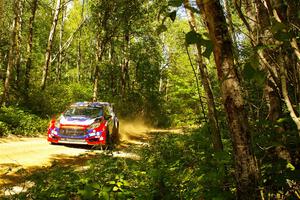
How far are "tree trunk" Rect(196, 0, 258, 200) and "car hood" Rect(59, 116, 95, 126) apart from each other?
32.5 feet

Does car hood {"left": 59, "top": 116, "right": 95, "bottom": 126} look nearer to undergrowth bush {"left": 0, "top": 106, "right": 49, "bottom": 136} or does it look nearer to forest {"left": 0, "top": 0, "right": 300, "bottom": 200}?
forest {"left": 0, "top": 0, "right": 300, "bottom": 200}

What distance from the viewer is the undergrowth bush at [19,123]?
15.2 meters

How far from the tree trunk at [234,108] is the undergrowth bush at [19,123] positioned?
1366 cm

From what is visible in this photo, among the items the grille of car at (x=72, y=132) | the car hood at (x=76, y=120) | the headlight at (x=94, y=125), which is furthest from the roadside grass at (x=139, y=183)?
the car hood at (x=76, y=120)

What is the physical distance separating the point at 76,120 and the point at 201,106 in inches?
321

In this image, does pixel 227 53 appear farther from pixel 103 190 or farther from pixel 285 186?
pixel 103 190

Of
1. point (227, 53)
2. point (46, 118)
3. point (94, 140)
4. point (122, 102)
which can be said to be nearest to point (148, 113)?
point (122, 102)

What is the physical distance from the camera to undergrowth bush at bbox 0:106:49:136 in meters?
15.2

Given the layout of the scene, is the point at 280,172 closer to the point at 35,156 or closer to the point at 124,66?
the point at 35,156

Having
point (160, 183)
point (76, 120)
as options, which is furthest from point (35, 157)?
point (160, 183)

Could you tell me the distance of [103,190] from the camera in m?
4.02

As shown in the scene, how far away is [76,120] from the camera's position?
12359 mm

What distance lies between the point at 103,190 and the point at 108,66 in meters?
27.1

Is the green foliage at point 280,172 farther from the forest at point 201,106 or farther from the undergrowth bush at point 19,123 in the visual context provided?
the undergrowth bush at point 19,123
